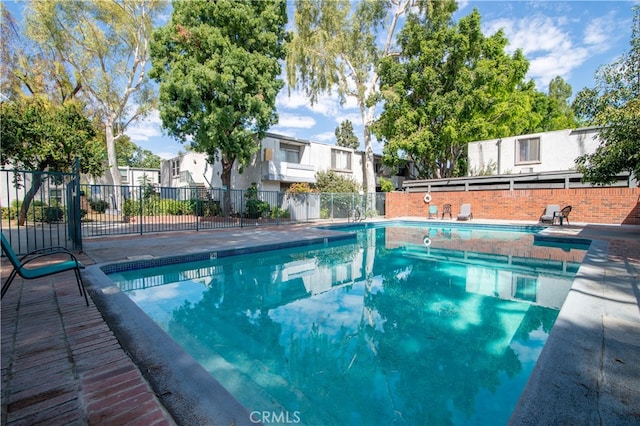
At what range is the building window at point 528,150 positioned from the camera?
1989 centimetres

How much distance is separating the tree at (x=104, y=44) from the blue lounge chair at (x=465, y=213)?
21616 mm

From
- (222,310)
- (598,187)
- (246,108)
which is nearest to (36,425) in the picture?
(222,310)

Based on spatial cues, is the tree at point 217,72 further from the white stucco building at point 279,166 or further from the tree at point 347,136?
the tree at point 347,136

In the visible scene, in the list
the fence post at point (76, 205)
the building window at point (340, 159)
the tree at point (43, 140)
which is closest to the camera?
the fence post at point (76, 205)

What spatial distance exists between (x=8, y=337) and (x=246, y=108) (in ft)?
47.4

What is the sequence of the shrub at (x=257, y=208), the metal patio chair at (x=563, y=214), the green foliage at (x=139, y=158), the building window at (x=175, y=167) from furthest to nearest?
the green foliage at (x=139, y=158) → the building window at (x=175, y=167) → the shrub at (x=257, y=208) → the metal patio chair at (x=563, y=214)

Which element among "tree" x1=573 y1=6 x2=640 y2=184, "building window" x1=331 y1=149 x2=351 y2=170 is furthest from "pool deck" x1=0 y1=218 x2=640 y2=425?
"building window" x1=331 y1=149 x2=351 y2=170

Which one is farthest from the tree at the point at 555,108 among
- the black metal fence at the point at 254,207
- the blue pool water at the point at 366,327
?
the blue pool water at the point at 366,327

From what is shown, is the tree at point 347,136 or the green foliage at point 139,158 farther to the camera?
the tree at point 347,136

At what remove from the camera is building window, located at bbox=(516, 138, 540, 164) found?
19.9 metres

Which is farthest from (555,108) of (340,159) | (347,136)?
(347,136)

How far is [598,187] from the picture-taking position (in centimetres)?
1446

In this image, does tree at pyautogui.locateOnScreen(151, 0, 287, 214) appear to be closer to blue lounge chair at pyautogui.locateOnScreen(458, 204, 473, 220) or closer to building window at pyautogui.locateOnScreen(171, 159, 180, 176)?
building window at pyautogui.locateOnScreen(171, 159, 180, 176)

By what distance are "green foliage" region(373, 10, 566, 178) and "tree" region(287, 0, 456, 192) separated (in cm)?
97
